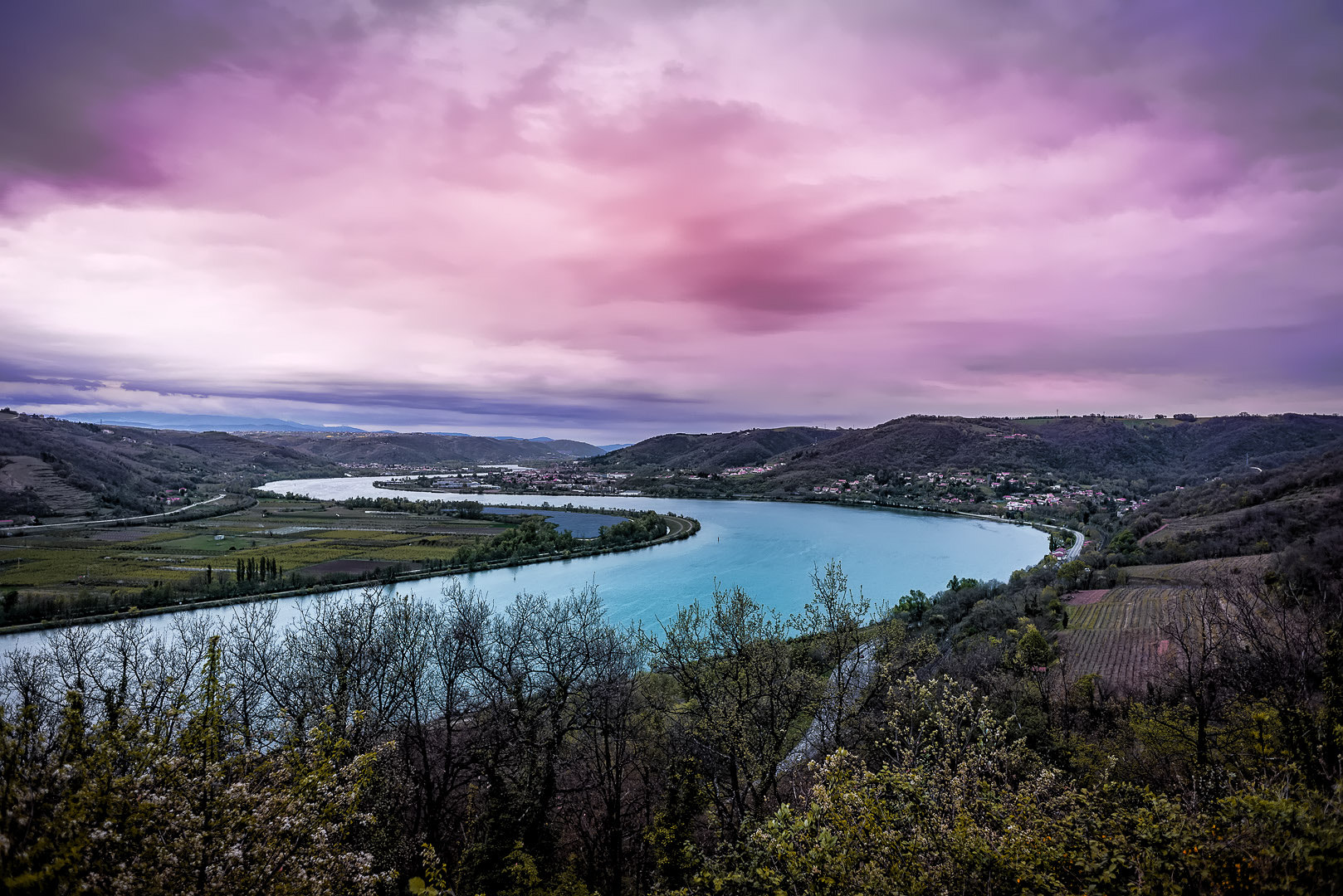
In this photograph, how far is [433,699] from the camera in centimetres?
1719

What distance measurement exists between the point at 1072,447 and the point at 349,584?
422 ft

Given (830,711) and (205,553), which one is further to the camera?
(205,553)

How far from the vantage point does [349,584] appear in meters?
46.0

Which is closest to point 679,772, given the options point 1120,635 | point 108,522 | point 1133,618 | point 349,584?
point 1120,635

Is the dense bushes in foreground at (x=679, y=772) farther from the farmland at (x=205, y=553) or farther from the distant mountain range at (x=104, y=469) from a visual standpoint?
the distant mountain range at (x=104, y=469)

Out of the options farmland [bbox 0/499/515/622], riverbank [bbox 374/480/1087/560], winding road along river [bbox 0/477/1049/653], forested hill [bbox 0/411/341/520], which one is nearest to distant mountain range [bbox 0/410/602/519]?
forested hill [bbox 0/411/341/520]

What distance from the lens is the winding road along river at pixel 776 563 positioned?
45.0 metres

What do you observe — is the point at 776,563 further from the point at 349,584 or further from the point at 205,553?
the point at 205,553

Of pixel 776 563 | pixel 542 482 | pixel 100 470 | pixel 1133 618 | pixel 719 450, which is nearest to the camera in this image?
pixel 1133 618

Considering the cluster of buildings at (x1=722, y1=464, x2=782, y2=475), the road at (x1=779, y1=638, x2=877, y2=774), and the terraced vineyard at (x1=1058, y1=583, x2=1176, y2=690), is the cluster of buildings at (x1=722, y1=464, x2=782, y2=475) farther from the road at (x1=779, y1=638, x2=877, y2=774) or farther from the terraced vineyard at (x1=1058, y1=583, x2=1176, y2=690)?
the road at (x1=779, y1=638, x2=877, y2=774)

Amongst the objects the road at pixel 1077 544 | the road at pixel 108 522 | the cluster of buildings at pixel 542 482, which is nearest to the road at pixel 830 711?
the road at pixel 1077 544

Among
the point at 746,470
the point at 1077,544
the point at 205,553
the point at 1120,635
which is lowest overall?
the point at 205,553

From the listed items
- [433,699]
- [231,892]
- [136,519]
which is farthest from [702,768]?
[136,519]

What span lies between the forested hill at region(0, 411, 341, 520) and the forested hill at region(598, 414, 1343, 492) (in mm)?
109405
